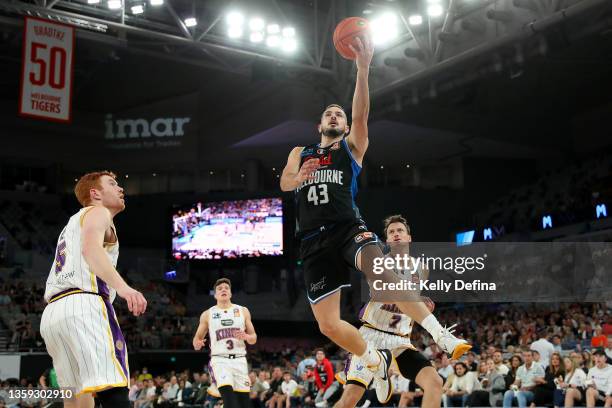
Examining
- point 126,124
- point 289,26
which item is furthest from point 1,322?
point 289,26

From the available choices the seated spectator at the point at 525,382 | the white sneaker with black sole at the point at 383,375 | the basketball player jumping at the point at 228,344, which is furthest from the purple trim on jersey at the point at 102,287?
the seated spectator at the point at 525,382

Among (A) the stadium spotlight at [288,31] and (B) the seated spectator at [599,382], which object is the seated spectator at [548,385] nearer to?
(B) the seated spectator at [599,382]

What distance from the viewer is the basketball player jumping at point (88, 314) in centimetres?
466

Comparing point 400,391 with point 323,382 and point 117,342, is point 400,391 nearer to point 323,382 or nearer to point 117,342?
point 323,382

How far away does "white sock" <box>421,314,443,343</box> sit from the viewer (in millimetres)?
6219

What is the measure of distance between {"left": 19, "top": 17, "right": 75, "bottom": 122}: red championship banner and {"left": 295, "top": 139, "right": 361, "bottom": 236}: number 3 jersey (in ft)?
47.3

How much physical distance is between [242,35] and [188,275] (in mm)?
13805

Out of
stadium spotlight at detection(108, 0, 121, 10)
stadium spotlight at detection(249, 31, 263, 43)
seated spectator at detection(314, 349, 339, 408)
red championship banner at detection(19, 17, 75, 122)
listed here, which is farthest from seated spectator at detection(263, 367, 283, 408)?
stadium spotlight at detection(108, 0, 121, 10)

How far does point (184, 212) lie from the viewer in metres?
32.2

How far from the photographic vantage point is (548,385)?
13492 mm

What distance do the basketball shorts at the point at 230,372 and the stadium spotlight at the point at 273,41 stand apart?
14.3 m

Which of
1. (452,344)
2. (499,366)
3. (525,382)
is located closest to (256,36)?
(499,366)

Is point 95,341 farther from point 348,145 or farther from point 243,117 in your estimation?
point 243,117

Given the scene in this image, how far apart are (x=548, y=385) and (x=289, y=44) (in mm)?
13279
